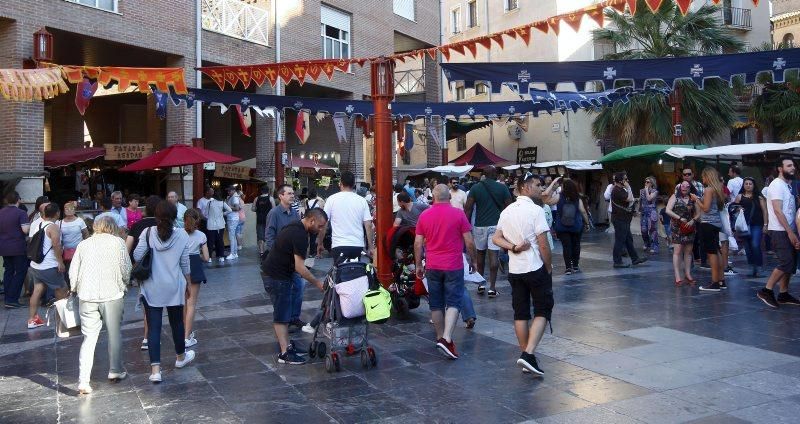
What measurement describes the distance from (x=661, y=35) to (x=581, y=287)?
15.5 metres

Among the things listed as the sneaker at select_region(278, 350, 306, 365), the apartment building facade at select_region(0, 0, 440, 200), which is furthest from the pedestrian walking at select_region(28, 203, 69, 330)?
the apartment building facade at select_region(0, 0, 440, 200)

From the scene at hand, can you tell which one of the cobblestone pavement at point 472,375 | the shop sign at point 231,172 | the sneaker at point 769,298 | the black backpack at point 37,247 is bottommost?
the cobblestone pavement at point 472,375

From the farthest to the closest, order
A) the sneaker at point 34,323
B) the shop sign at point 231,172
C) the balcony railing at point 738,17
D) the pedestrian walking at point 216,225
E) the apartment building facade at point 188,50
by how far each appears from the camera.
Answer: the balcony railing at point 738,17 < the shop sign at point 231,172 < the pedestrian walking at point 216,225 < the apartment building facade at point 188,50 < the sneaker at point 34,323

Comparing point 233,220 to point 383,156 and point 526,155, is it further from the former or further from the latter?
point 526,155

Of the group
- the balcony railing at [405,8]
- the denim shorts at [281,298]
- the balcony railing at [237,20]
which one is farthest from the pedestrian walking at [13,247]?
the balcony railing at [405,8]

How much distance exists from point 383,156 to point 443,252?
6.98ft

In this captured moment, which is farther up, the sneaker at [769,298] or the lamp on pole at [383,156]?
the lamp on pole at [383,156]

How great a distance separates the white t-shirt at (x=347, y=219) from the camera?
7.44 m

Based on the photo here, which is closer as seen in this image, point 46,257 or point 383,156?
point 383,156

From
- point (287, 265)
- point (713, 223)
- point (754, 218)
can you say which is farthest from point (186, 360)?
point (754, 218)

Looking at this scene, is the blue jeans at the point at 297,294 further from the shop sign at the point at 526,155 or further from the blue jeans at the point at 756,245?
the shop sign at the point at 526,155

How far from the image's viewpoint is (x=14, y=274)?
999 centimetres

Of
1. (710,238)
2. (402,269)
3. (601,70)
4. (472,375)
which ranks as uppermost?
(601,70)

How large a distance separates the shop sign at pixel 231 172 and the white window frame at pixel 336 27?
455 cm
